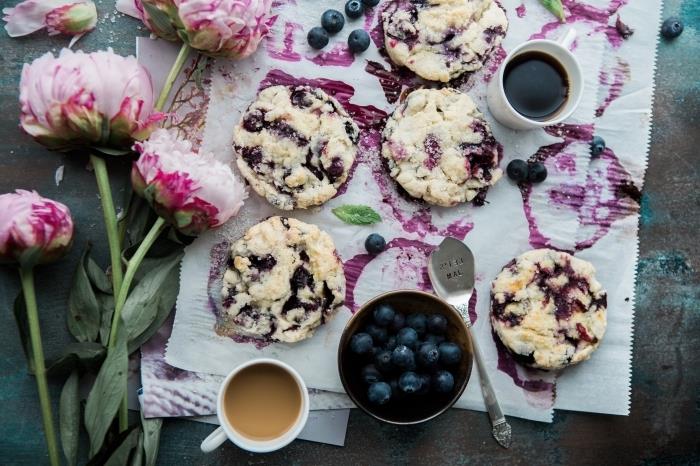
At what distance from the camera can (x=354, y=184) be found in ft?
7.18

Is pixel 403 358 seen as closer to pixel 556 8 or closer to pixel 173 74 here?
pixel 173 74

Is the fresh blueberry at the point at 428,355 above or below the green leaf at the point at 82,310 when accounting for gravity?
above

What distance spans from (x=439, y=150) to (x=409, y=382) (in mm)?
742

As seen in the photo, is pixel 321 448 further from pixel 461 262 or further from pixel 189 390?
pixel 461 262

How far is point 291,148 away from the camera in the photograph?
212cm

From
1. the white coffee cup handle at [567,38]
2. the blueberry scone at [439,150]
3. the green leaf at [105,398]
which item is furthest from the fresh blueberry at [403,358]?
the white coffee cup handle at [567,38]

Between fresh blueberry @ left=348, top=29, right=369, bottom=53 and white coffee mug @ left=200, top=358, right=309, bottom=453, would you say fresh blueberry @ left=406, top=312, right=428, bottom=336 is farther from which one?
fresh blueberry @ left=348, top=29, right=369, bottom=53

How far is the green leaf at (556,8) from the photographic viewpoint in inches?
87.4

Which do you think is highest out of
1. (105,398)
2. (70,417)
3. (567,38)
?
(567,38)

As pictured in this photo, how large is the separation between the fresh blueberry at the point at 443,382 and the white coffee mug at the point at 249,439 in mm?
369

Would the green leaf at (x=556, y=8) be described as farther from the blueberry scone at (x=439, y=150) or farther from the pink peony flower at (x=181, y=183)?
the pink peony flower at (x=181, y=183)

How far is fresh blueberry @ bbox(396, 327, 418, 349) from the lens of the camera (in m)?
1.94

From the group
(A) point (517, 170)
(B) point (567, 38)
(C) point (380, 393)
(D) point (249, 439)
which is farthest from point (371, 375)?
(B) point (567, 38)

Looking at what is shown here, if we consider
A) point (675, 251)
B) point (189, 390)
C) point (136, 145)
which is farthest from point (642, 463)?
point (136, 145)
